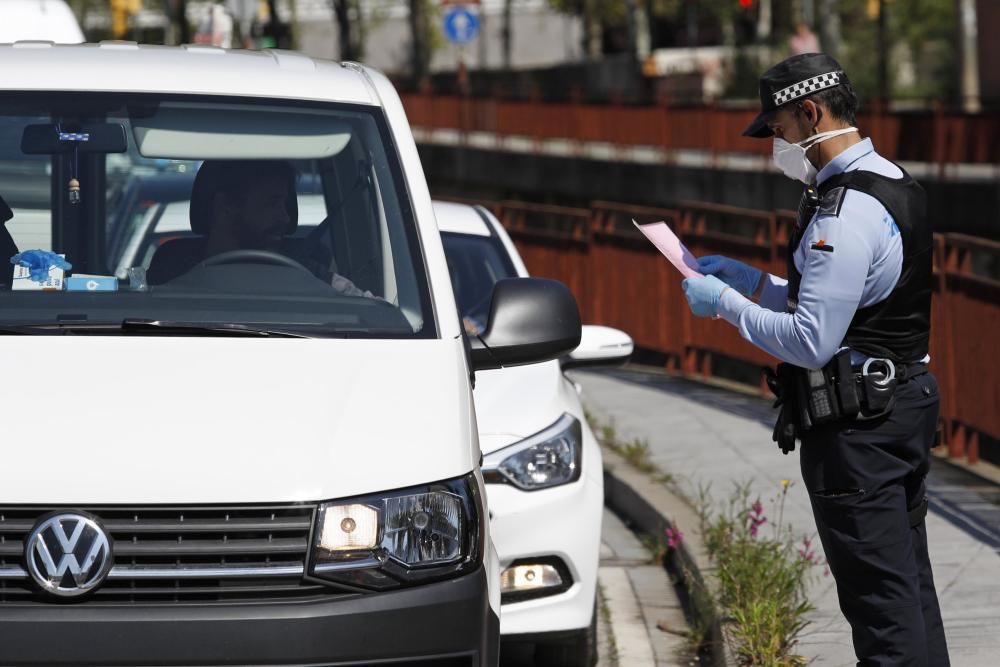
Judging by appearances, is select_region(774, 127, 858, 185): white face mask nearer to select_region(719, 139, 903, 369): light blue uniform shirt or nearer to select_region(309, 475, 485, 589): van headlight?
select_region(719, 139, 903, 369): light blue uniform shirt

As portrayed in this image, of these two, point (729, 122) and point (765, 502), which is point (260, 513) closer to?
point (765, 502)

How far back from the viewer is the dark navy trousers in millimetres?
4629

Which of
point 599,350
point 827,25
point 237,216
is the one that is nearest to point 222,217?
point 237,216

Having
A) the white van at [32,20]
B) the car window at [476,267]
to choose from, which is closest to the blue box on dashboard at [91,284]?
the car window at [476,267]

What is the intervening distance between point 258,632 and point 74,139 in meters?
1.82

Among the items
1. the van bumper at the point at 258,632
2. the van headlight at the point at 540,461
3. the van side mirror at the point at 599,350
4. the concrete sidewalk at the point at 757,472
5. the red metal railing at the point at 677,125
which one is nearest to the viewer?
the van bumper at the point at 258,632

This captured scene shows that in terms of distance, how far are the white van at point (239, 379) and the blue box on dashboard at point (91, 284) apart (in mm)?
14

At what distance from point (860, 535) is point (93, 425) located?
1.99 metres

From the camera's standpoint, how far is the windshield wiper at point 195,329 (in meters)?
4.25

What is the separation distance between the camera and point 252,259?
473 cm

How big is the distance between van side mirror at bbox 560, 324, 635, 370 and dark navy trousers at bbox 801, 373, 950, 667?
92.3 inches

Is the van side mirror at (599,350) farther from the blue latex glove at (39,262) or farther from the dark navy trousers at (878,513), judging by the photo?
the blue latex glove at (39,262)

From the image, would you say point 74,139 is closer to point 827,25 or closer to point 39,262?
point 39,262

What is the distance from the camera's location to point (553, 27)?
315ft
